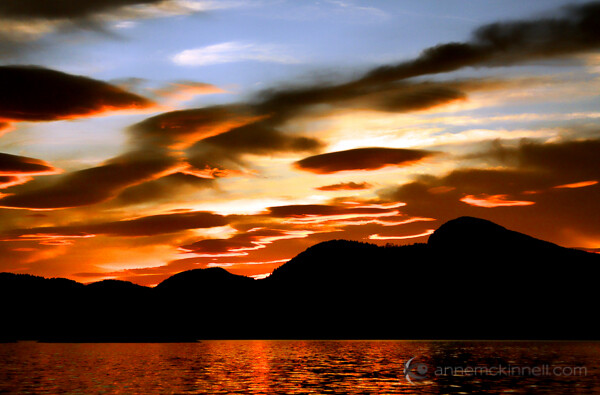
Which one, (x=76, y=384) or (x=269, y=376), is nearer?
(x=76, y=384)

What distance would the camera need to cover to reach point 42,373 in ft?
363

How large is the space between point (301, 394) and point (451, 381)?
25.3m

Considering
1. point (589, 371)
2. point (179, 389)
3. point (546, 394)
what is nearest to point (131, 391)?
point (179, 389)

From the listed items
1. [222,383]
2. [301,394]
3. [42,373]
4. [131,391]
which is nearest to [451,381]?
[301,394]

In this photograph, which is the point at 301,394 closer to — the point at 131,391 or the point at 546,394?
the point at 131,391

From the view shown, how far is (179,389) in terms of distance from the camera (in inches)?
3211

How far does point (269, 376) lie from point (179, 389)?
76.4ft

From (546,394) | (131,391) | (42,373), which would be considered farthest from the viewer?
(42,373)

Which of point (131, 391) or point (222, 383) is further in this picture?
point (222, 383)

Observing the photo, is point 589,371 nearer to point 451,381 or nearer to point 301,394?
point 451,381

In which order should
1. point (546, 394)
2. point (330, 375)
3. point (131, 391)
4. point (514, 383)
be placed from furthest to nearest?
point (330, 375) < point (514, 383) < point (131, 391) < point (546, 394)

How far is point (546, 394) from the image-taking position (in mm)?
71562

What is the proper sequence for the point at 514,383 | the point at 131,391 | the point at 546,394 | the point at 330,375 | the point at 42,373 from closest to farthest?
the point at 546,394 < the point at 131,391 < the point at 514,383 < the point at 330,375 < the point at 42,373

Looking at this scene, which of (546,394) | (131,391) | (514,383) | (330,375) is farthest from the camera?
(330,375)
